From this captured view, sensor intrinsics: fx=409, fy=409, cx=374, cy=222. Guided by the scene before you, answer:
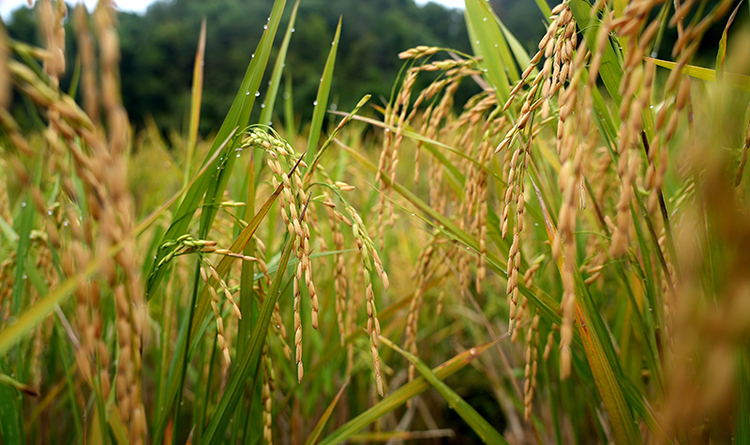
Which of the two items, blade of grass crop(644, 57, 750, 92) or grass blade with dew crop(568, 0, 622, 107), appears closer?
blade of grass crop(644, 57, 750, 92)

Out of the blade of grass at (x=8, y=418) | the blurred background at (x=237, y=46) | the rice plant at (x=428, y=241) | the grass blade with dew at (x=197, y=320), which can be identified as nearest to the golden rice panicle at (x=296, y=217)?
the rice plant at (x=428, y=241)

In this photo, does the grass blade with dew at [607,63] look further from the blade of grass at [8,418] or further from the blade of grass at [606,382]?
the blade of grass at [8,418]

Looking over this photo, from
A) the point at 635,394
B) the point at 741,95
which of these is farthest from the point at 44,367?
the point at 741,95

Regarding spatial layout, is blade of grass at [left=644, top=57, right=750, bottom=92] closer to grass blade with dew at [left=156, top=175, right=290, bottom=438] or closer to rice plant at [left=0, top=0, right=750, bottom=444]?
rice plant at [left=0, top=0, right=750, bottom=444]

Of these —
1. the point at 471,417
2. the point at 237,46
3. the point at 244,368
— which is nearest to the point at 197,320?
the point at 244,368

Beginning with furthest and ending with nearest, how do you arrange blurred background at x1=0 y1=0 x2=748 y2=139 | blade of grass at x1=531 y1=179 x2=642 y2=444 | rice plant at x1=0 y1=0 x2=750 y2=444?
blurred background at x1=0 y1=0 x2=748 y2=139, blade of grass at x1=531 y1=179 x2=642 y2=444, rice plant at x1=0 y1=0 x2=750 y2=444

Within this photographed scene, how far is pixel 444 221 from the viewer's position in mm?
891

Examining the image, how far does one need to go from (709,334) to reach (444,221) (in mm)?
591

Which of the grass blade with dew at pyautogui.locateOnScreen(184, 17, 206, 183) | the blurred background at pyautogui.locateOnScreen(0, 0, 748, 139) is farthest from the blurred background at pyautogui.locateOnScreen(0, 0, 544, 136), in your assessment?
the grass blade with dew at pyautogui.locateOnScreen(184, 17, 206, 183)

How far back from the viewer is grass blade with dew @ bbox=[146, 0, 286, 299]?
2.44ft

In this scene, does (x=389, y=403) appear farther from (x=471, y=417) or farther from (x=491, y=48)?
(x=491, y=48)

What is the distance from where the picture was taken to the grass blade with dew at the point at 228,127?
74cm

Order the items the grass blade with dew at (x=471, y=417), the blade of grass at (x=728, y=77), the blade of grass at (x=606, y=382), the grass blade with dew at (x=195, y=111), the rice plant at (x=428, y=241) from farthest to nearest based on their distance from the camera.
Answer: the grass blade with dew at (x=195, y=111), the grass blade with dew at (x=471, y=417), the blade of grass at (x=606, y=382), the blade of grass at (x=728, y=77), the rice plant at (x=428, y=241)

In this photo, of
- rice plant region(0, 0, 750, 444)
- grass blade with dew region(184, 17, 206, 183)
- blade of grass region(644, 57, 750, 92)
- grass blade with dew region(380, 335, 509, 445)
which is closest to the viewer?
rice plant region(0, 0, 750, 444)
